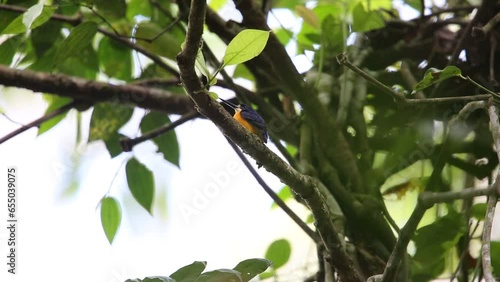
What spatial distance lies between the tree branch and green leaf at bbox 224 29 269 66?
0.07m

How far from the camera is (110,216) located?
3.42ft

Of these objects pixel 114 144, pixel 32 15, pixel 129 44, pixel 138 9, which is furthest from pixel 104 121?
pixel 32 15

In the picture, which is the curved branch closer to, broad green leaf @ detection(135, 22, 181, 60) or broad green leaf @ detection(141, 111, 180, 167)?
broad green leaf @ detection(135, 22, 181, 60)

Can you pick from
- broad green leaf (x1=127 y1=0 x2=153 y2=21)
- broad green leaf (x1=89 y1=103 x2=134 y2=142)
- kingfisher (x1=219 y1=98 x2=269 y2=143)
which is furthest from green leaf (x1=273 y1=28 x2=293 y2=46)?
kingfisher (x1=219 y1=98 x2=269 y2=143)

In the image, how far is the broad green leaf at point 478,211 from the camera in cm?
95

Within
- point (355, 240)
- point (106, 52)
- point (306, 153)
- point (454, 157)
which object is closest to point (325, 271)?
point (355, 240)

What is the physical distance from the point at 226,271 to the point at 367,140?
52cm

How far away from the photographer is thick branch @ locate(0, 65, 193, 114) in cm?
105

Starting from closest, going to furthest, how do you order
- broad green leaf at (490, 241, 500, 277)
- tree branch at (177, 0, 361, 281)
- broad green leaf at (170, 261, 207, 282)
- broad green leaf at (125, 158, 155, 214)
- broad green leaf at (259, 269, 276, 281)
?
tree branch at (177, 0, 361, 281) → broad green leaf at (170, 261, 207, 282) → broad green leaf at (490, 241, 500, 277) → broad green leaf at (259, 269, 276, 281) → broad green leaf at (125, 158, 155, 214)

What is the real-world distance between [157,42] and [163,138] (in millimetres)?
189

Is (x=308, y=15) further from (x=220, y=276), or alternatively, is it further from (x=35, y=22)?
(x=220, y=276)

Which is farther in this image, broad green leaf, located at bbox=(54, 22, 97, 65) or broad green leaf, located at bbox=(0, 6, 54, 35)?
broad green leaf, located at bbox=(54, 22, 97, 65)

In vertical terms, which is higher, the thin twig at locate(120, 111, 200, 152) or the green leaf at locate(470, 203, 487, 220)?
the thin twig at locate(120, 111, 200, 152)

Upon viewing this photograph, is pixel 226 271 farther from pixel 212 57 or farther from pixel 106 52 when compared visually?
pixel 106 52
